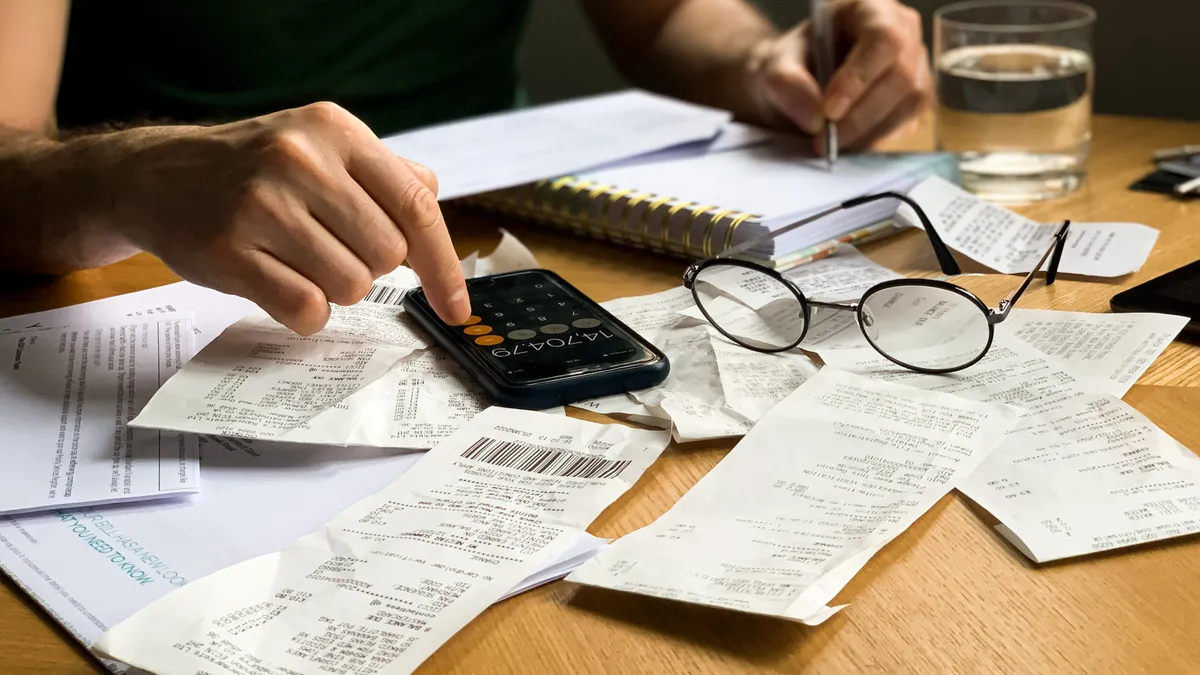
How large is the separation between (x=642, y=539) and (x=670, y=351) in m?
0.20

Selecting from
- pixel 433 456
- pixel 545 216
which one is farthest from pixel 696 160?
pixel 433 456

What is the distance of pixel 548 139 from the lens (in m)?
0.99

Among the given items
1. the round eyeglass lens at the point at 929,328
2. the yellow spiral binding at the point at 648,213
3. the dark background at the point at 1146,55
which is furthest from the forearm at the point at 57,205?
the dark background at the point at 1146,55

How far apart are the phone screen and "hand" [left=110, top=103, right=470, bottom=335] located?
0.09ft

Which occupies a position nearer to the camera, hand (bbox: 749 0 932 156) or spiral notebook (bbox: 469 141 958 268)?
spiral notebook (bbox: 469 141 958 268)

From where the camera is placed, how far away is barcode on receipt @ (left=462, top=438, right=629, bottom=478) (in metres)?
0.52

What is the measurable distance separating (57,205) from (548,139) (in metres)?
0.41

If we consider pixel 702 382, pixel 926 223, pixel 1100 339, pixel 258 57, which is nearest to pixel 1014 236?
pixel 926 223

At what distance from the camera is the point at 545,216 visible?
90 centimetres

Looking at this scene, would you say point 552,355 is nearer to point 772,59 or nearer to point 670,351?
point 670,351

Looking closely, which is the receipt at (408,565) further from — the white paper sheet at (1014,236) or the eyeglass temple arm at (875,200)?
the white paper sheet at (1014,236)

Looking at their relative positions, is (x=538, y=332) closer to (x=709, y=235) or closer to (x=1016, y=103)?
(x=709, y=235)

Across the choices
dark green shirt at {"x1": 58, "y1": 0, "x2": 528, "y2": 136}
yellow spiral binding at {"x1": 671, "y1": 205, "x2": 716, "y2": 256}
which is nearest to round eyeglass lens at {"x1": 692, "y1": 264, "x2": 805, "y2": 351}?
yellow spiral binding at {"x1": 671, "y1": 205, "x2": 716, "y2": 256}

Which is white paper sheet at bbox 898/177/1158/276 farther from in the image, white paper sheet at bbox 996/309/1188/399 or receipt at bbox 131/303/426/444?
receipt at bbox 131/303/426/444
